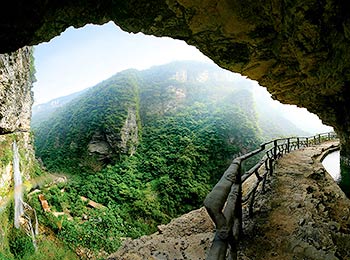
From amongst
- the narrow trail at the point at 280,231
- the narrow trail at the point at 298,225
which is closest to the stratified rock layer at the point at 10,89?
the narrow trail at the point at 280,231

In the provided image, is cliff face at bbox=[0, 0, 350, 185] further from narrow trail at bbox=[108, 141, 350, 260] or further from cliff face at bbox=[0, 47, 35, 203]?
cliff face at bbox=[0, 47, 35, 203]

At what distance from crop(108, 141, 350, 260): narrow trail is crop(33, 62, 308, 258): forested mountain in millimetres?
10897

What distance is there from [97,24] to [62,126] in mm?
31236

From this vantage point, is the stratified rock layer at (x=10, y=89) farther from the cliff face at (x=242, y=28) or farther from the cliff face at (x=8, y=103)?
the cliff face at (x=242, y=28)

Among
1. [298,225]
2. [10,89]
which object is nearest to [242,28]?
[298,225]

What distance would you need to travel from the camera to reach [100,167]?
84.0 ft

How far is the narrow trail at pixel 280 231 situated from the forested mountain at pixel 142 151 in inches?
429

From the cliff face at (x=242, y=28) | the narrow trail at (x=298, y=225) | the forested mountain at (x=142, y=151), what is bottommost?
the forested mountain at (x=142, y=151)

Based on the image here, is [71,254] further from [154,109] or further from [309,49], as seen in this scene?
[154,109]

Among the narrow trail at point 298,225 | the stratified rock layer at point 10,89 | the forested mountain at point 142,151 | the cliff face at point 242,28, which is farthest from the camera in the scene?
the forested mountain at point 142,151

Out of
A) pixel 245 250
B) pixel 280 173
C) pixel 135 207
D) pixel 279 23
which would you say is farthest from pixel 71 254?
pixel 279 23

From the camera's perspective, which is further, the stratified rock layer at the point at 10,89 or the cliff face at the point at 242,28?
the stratified rock layer at the point at 10,89

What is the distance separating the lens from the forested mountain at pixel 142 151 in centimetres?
1898

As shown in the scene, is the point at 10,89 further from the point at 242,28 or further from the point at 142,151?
the point at 142,151
